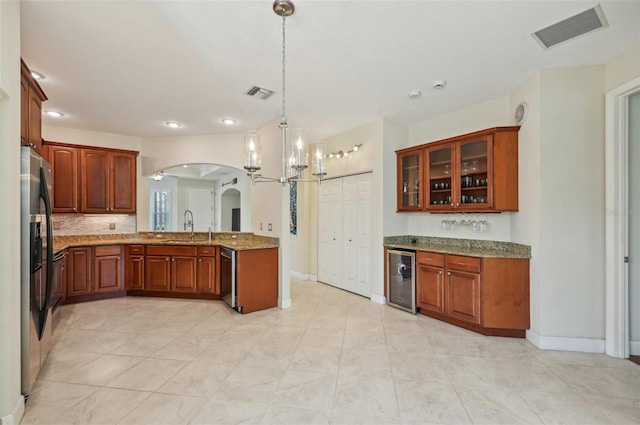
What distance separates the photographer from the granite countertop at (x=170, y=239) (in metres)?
4.43

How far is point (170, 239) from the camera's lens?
5176 mm

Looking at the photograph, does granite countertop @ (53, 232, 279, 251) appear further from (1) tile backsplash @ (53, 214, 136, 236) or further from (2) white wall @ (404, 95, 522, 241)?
(2) white wall @ (404, 95, 522, 241)

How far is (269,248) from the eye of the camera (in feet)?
13.4

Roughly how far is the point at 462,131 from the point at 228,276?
12.4 feet

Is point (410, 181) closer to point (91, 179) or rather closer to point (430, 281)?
point (430, 281)

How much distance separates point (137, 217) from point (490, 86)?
5.67m

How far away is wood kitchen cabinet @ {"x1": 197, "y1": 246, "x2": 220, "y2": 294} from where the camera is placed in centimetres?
446

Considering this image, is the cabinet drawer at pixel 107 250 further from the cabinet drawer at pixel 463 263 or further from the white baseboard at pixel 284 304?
the cabinet drawer at pixel 463 263

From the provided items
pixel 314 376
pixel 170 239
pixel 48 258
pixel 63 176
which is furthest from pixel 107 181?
pixel 314 376

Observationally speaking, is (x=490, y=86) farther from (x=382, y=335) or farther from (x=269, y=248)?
(x=269, y=248)

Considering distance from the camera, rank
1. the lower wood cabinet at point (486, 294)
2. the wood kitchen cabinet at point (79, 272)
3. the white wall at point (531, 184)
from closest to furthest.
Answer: the white wall at point (531, 184) < the lower wood cabinet at point (486, 294) < the wood kitchen cabinet at point (79, 272)

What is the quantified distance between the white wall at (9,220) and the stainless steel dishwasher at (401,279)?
3.77m

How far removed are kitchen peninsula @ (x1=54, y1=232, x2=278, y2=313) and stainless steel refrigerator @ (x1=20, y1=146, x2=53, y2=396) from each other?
1.92 m

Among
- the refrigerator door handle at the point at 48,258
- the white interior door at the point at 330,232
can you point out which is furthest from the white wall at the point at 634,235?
the refrigerator door handle at the point at 48,258
